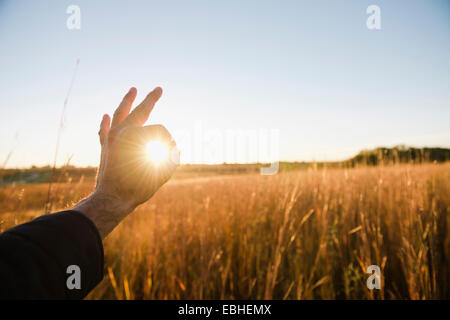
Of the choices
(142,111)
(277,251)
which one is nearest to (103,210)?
(142,111)

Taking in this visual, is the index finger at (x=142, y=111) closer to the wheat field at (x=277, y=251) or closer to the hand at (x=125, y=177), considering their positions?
the hand at (x=125, y=177)

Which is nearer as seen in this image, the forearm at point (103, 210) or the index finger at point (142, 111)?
the forearm at point (103, 210)

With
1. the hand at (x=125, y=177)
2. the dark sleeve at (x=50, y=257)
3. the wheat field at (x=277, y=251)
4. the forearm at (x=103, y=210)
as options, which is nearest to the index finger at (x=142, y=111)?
the hand at (x=125, y=177)

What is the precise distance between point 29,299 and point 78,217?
19 cm

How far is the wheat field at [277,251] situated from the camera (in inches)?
64.6

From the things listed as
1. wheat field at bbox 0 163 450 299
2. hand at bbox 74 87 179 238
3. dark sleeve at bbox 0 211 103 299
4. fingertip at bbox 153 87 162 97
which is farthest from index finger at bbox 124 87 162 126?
wheat field at bbox 0 163 450 299

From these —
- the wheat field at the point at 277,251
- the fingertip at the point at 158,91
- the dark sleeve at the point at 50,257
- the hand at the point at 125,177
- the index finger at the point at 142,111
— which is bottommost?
the wheat field at the point at 277,251

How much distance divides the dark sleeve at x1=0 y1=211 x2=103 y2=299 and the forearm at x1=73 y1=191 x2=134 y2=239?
8 cm

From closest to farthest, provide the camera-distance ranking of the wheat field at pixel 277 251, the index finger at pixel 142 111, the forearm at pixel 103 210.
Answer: the forearm at pixel 103 210 < the index finger at pixel 142 111 < the wheat field at pixel 277 251

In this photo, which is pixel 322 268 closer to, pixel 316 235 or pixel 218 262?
pixel 316 235

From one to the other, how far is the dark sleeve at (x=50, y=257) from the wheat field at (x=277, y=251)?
2.97ft

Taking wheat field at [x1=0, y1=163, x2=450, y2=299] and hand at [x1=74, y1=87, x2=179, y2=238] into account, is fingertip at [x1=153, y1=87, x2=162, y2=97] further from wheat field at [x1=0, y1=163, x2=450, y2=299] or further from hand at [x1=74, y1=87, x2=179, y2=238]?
wheat field at [x1=0, y1=163, x2=450, y2=299]

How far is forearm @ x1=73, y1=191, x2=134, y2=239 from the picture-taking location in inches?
25.8

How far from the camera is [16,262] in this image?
440 millimetres
